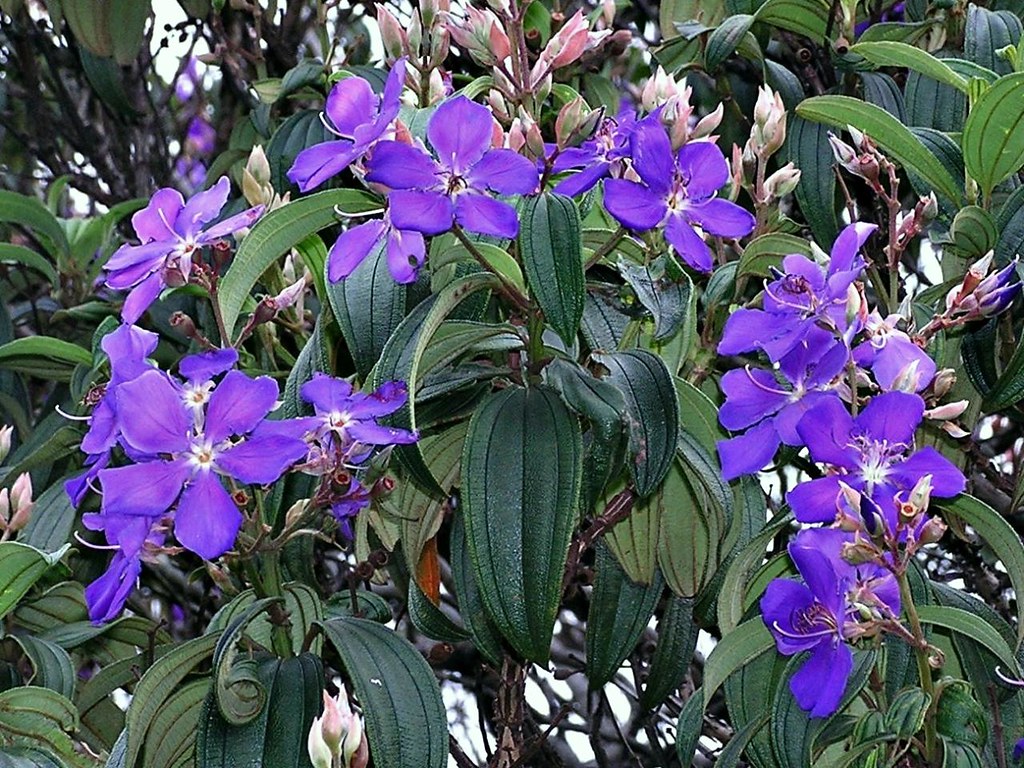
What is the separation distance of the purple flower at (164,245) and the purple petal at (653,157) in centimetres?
35

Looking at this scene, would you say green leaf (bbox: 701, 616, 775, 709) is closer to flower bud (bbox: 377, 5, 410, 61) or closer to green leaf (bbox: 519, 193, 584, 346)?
green leaf (bbox: 519, 193, 584, 346)

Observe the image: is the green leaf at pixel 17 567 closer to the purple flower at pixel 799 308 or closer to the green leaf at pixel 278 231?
the green leaf at pixel 278 231

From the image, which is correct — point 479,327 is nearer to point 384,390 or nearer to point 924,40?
point 384,390

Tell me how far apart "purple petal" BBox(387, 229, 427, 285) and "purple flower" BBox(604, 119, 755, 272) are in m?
0.16

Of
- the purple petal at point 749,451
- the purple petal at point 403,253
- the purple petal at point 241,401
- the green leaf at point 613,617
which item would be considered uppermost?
the purple petal at point 403,253

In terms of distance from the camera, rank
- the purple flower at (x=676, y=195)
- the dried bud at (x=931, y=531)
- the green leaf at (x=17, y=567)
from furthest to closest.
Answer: the green leaf at (x=17, y=567) → the purple flower at (x=676, y=195) → the dried bud at (x=931, y=531)

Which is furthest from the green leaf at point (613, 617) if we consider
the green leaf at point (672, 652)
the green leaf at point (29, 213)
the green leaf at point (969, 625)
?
the green leaf at point (29, 213)

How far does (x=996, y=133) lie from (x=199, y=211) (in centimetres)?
76

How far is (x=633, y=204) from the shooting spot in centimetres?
120

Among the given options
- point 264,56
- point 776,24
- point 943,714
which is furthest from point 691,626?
point 264,56

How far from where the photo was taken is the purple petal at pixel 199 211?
1258mm

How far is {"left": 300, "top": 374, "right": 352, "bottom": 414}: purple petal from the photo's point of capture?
3.83ft

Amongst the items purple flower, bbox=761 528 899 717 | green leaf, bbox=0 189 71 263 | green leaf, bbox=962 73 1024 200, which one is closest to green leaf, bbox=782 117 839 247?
green leaf, bbox=962 73 1024 200

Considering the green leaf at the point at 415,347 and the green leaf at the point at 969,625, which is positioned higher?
the green leaf at the point at 415,347
